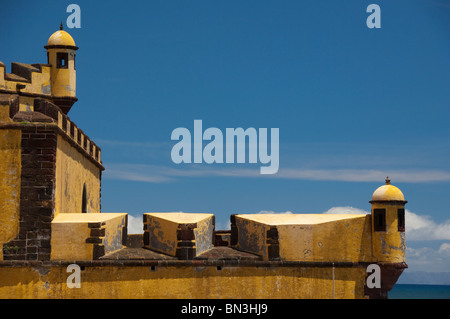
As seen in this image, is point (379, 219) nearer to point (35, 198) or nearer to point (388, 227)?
point (388, 227)

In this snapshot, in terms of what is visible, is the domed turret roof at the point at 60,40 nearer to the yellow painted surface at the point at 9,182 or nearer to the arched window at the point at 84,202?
the arched window at the point at 84,202

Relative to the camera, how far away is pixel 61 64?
111ft

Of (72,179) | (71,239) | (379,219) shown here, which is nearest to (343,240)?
(379,219)

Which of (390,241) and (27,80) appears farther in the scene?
(27,80)

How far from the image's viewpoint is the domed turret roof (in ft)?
110

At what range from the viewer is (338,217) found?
28.6 m

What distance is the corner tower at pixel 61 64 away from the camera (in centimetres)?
3350

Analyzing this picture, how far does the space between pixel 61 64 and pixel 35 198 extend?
8032mm

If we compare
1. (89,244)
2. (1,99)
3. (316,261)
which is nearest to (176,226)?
(89,244)
